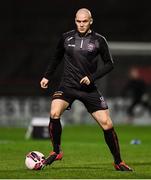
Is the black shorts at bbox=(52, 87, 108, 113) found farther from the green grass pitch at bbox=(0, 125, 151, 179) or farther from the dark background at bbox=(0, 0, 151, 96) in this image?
the dark background at bbox=(0, 0, 151, 96)

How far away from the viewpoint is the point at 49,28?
99.9ft

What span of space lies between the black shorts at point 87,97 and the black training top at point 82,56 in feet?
0.29

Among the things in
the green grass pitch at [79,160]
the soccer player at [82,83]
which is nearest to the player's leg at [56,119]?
the soccer player at [82,83]

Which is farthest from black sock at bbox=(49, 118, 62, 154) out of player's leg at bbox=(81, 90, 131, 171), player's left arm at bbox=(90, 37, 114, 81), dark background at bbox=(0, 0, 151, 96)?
dark background at bbox=(0, 0, 151, 96)

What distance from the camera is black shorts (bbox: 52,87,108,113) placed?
38.3 feet

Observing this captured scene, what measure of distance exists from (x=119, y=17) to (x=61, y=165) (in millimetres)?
18940

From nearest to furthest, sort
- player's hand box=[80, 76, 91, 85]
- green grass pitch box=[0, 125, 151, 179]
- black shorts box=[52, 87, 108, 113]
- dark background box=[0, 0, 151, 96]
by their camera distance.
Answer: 1. green grass pitch box=[0, 125, 151, 179]
2. player's hand box=[80, 76, 91, 85]
3. black shorts box=[52, 87, 108, 113]
4. dark background box=[0, 0, 151, 96]

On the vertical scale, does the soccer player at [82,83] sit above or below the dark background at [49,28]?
above

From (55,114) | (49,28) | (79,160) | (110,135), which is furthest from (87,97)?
(49,28)

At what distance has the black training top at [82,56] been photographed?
11.7 metres

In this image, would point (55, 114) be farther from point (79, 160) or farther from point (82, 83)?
point (79, 160)

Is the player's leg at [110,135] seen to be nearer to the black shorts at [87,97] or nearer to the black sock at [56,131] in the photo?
the black shorts at [87,97]

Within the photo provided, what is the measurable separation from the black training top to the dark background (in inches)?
673

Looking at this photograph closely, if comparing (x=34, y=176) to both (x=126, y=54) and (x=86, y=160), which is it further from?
(x=126, y=54)
